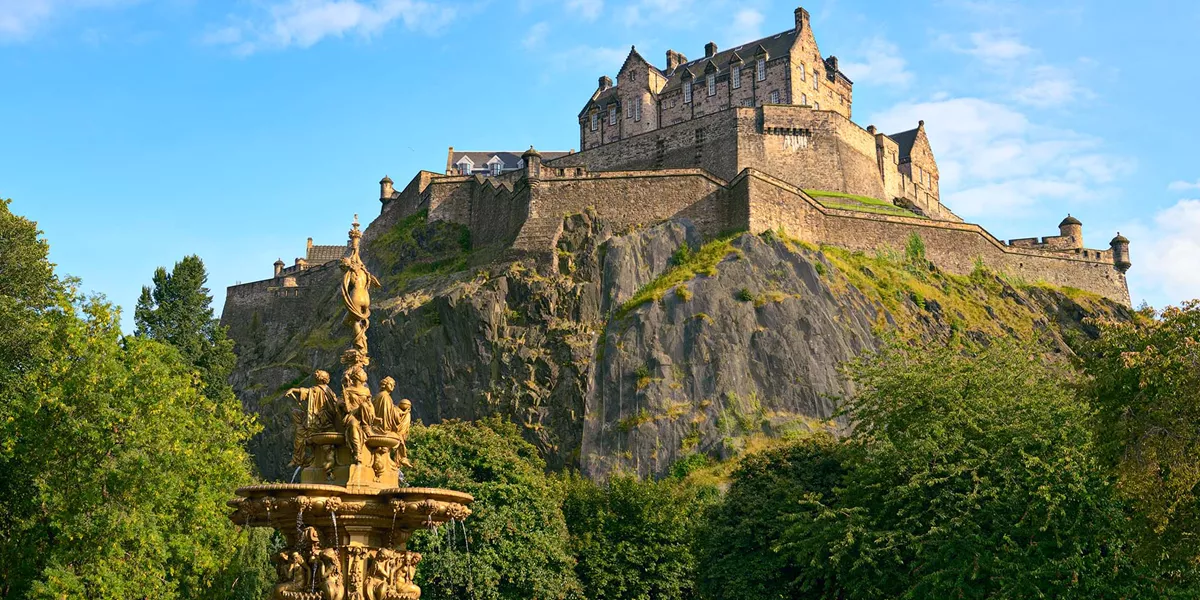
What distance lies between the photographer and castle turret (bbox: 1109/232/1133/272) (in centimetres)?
7950

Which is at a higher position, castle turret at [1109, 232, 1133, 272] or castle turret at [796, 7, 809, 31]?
castle turret at [796, 7, 809, 31]

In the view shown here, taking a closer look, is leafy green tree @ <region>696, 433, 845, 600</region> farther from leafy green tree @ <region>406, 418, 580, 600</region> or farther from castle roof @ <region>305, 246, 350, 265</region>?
castle roof @ <region>305, 246, 350, 265</region>

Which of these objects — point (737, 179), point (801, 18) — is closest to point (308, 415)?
point (737, 179)

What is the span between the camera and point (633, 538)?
47.0m

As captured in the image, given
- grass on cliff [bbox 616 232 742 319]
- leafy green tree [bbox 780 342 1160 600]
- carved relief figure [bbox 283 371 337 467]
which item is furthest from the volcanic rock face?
carved relief figure [bbox 283 371 337 467]

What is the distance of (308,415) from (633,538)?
30647 millimetres

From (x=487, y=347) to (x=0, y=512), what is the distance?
2832 centimetres

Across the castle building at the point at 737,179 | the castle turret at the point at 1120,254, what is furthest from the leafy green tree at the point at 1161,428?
the castle turret at the point at 1120,254

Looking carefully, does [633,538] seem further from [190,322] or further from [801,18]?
[801,18]

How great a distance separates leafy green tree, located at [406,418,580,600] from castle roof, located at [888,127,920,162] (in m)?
51.2

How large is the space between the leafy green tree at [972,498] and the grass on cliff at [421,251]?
121ft

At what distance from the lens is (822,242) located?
67188mm

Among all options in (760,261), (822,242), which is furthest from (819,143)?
(760,261)

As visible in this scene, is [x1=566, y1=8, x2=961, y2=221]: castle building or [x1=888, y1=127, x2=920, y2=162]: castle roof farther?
[x1=888, y1=127, x2=920, y2=162]: castle roof
